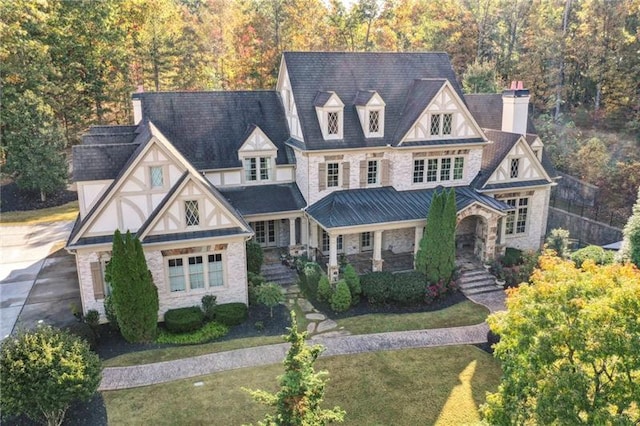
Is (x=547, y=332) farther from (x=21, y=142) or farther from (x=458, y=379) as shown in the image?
(x=21, y=142)

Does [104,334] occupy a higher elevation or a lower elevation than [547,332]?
lower

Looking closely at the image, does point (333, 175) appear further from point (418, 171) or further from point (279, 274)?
point (279, 274)

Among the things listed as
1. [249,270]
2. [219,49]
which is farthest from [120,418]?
[219,49]

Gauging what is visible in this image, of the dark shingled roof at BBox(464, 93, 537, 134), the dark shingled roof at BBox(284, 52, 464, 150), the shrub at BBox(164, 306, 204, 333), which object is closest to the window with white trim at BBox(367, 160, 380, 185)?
the dark shingled roof at BBox(284, 52, 464, 150)

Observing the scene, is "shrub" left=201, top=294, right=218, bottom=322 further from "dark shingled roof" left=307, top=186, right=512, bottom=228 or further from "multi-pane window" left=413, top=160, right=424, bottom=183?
"multi-pane window" left=413, top=160, right=424, bottom=183

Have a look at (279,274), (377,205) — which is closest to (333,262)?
(279,274)

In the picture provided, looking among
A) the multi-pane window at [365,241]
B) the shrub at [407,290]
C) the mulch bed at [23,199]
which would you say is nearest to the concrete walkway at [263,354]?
the shrub at [407,290]
